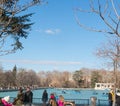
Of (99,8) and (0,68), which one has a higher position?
(0,68)

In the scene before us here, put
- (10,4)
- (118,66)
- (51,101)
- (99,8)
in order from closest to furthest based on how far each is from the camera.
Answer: (99,8)
(10,4)
(51,101)
(118,66)

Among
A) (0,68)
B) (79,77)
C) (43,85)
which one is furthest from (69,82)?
(0,68)

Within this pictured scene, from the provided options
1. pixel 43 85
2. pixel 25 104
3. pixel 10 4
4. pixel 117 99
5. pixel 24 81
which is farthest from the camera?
pixel 43 85

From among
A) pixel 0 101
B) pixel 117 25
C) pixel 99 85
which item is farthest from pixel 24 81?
pixel 117 25

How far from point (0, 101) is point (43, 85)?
16322 centimetres

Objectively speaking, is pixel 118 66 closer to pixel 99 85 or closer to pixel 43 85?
pixel 99 85

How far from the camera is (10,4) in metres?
13.8

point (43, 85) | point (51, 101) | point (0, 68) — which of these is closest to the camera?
point (51, 101)

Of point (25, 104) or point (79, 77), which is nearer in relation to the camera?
point (25, 104)

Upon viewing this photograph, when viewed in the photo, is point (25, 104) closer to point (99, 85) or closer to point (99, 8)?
point (99, 8)

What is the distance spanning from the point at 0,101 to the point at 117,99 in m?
12.7

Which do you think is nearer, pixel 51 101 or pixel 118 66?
pixel 51 101

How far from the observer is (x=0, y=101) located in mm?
14406

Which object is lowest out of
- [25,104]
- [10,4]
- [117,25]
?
[25,104]
